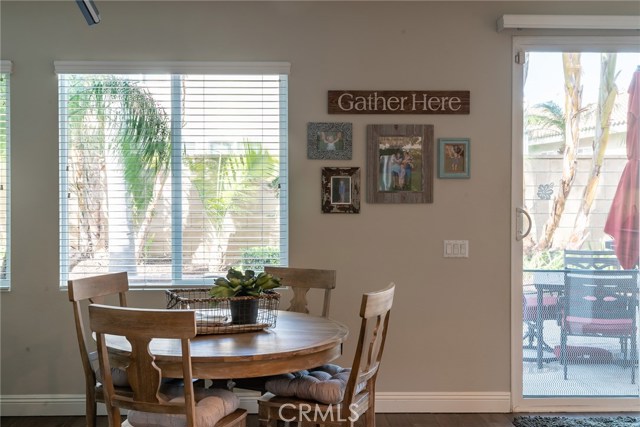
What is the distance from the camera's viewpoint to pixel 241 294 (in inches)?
94.9

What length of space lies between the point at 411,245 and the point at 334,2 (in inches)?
62.7

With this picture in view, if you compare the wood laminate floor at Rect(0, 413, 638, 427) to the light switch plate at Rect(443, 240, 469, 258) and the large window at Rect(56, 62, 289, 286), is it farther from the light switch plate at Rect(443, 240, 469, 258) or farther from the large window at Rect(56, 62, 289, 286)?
the light switch plate at Rect(443, 240, 469, 258)

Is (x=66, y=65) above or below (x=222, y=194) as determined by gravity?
above

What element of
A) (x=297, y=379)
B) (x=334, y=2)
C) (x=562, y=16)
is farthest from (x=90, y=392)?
(x=562, y=16)

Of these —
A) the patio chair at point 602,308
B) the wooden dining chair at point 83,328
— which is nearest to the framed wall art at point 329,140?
the wooden dining chair at point 83,328

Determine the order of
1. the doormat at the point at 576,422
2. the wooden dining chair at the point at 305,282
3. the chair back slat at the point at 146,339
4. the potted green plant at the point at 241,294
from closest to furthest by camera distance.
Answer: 1. the chair back slat at the point at 146,339
2. the potted green plant at the point at 241,294
3. the wooden dining chair at the point at 305,282
4. the doormat at the point at 576,422

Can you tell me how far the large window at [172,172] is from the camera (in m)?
3.43

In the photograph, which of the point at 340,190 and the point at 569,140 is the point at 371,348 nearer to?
the point at 340,190

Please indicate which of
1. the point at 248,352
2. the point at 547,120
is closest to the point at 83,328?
the point at 248,352

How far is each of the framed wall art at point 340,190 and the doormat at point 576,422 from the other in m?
1.61

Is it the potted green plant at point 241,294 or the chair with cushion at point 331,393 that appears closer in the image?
the chair with cushion at point 331,393

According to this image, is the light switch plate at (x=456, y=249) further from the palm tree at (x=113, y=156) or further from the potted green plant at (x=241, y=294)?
the palm tree at (x=113, y=156)

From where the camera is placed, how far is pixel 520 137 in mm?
3441

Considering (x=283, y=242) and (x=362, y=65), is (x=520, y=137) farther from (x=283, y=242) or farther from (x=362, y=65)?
(x=283, y=242)
